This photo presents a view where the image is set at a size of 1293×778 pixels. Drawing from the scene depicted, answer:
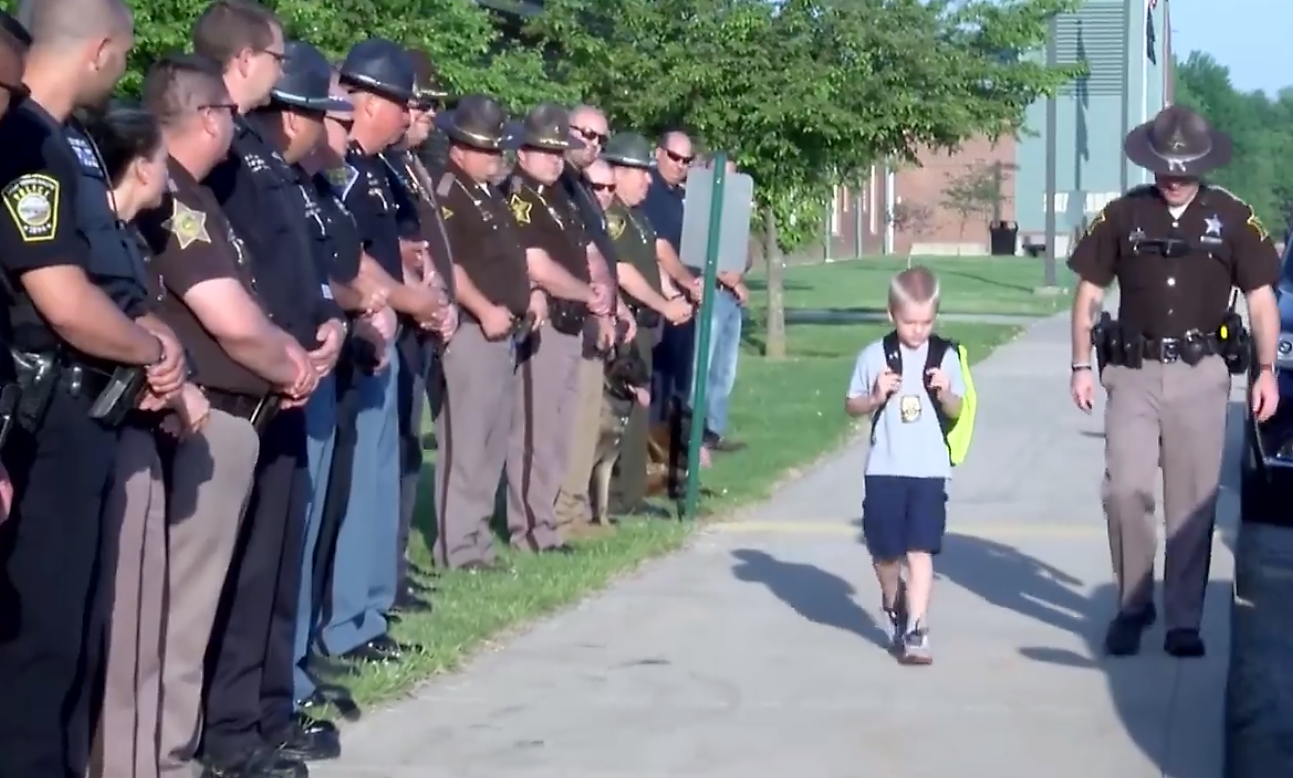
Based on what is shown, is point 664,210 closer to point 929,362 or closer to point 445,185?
point 445,185

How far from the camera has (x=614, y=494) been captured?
39.2 feet

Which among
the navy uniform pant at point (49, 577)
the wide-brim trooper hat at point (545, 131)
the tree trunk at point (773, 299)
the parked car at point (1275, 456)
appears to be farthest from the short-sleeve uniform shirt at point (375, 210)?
the tree trunk at point (773, 299)

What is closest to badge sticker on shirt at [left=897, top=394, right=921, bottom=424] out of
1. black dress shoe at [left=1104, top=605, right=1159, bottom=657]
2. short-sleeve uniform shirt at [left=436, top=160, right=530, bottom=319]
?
black dress shoe at [left=1104, top=605, right=1159, bottom=657]

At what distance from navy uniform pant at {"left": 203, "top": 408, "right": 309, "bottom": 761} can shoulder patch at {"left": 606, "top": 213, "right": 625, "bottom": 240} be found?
5.52 meters

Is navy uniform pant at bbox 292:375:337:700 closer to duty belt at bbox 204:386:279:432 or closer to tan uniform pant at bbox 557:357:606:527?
duty belt at bbox 204:386:279:432

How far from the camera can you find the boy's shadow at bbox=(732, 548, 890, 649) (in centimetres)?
920

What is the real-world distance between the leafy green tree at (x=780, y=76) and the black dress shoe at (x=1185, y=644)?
1432 centimetres

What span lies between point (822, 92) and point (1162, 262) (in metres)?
14.2

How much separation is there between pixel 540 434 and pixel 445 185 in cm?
156

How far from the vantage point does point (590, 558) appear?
10352mm

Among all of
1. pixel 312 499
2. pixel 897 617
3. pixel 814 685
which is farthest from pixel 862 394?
pixel 312 499

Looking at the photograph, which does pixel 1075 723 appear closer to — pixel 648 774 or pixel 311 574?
pixel 648 774

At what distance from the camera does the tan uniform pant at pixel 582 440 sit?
1076 centimetres

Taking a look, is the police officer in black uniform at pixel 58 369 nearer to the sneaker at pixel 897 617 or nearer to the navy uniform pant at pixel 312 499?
the navy uniform pant at pixel 312 499
